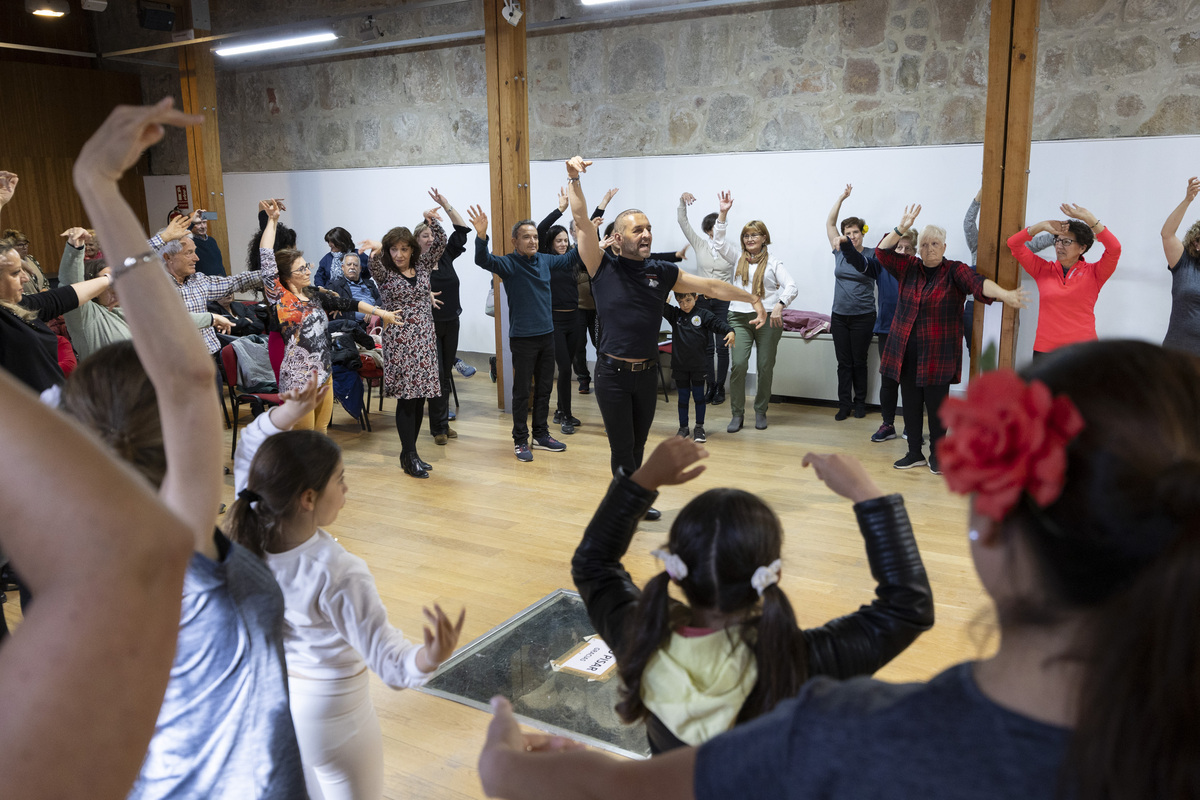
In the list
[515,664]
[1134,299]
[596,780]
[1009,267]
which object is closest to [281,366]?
[515,664]

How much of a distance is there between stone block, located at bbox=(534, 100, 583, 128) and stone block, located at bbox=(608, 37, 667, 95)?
0.41 meters

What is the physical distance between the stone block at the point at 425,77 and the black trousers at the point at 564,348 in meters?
3.53

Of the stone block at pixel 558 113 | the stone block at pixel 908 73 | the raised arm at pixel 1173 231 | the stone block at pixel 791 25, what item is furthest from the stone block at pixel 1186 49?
the stone block at pixel 558 113

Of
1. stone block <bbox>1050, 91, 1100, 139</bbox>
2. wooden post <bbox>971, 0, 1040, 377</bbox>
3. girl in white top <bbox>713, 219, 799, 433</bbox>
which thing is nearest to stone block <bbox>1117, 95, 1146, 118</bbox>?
stone block <bbox>1050, 91, 1100, 139</bbox>

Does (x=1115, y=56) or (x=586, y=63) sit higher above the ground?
A: (x=586, y=63)

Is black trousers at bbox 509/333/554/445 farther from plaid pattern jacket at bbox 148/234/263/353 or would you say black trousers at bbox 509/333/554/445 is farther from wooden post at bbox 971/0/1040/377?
wooden post at bbox 971/0/1040/377

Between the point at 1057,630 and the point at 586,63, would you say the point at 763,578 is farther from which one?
the point at 586,63

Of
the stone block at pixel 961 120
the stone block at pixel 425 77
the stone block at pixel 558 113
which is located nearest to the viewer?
the stone block at pixel 961 120

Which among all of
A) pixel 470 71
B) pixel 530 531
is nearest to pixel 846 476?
pixel 530 531

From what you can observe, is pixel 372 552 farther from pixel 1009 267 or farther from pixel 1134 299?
pixel 1134 299

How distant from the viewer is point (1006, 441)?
623 millimetres

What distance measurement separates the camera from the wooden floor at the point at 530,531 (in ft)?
9.67

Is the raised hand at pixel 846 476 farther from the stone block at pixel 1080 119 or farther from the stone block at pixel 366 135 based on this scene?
the stone block at pixel 366 135

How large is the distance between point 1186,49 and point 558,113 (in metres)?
5.09
